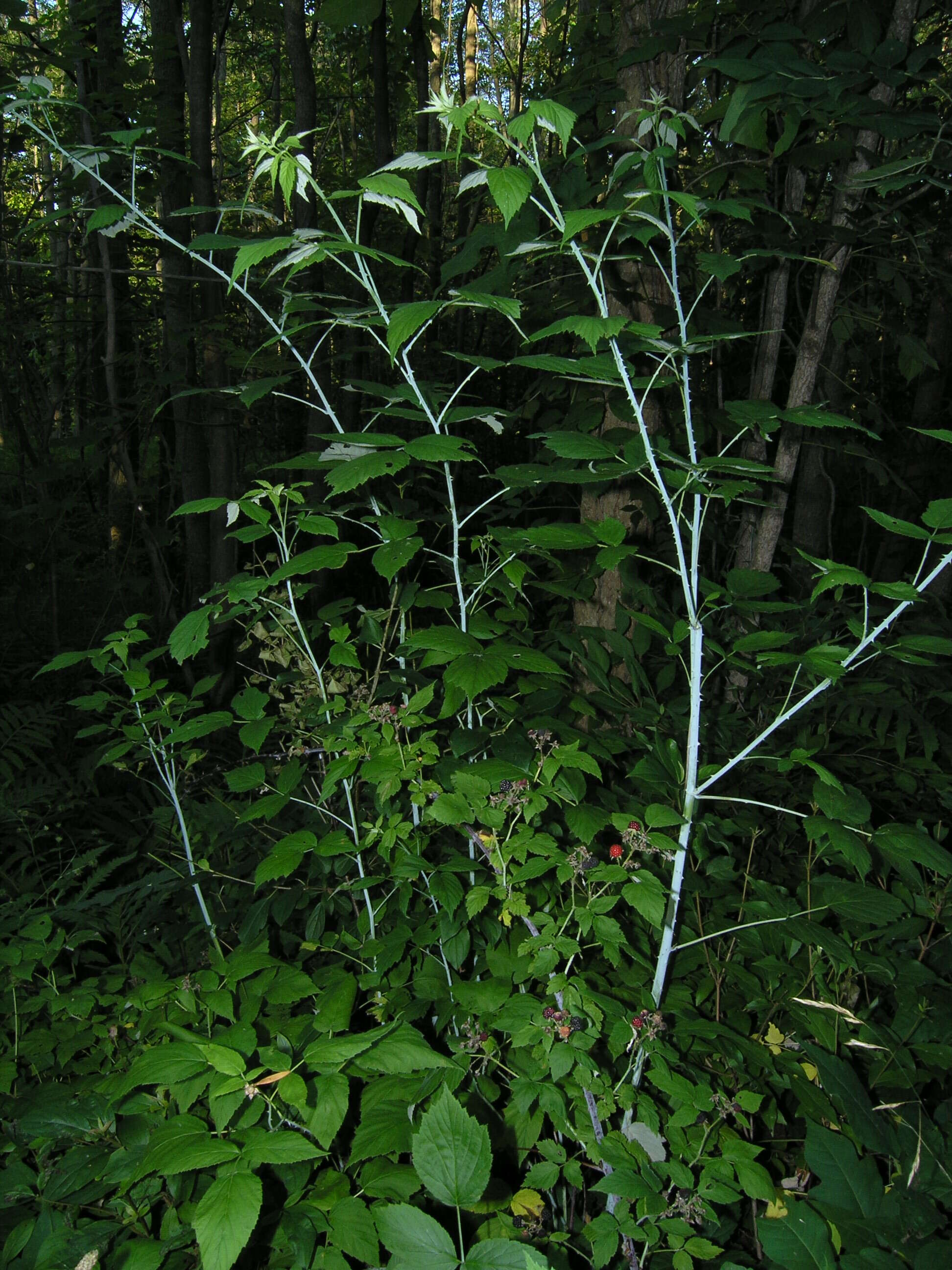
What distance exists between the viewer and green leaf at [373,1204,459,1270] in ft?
2.70

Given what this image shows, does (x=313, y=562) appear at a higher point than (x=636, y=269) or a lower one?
lower

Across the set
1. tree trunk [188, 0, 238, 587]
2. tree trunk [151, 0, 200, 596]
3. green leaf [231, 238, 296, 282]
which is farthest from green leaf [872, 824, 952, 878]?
tree trunk [151, 0, 200, 596]

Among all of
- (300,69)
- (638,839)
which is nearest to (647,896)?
(638,839)

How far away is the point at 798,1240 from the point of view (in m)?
0.94

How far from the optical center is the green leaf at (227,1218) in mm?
786

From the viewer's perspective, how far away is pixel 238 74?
45.5 feet

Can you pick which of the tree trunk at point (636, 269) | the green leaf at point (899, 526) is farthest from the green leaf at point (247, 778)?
the green leaf at point (899, 526)

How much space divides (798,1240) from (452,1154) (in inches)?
17.8

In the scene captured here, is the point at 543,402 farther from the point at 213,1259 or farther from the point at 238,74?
the point at 238,74

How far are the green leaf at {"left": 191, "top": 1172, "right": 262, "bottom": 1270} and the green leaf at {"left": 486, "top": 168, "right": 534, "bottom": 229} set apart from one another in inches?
45.6

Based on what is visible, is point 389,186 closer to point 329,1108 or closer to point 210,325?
point 329,1108

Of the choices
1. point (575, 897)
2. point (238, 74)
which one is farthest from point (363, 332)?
point (238, 74)

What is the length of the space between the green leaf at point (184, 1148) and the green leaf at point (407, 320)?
1.00 metres

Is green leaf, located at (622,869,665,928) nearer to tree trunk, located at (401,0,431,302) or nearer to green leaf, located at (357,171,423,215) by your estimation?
green leaf, located at (357,171,423,215)
